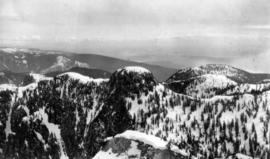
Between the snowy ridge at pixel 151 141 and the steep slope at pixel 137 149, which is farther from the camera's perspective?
the snowy ridge at pixel 151 141

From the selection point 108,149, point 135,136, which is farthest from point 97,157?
point 135,136

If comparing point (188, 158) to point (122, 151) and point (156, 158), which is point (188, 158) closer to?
point (156, 158)

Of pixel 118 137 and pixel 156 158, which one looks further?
pixel 118 137

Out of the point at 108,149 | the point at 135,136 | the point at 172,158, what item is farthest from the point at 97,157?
the point at 172,158

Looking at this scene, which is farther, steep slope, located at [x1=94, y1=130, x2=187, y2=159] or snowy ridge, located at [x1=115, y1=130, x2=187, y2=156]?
snowy ridge, located at [x1=115, y1=130, x2=187, y2=156]

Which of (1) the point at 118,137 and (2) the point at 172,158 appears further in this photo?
(1) the point at 118,137

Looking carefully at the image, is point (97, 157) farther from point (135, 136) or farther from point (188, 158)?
point (188, 158)

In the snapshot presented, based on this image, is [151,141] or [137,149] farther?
[151,141]

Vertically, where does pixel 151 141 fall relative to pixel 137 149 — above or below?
above

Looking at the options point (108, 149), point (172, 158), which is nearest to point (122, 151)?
point (108, 149)
